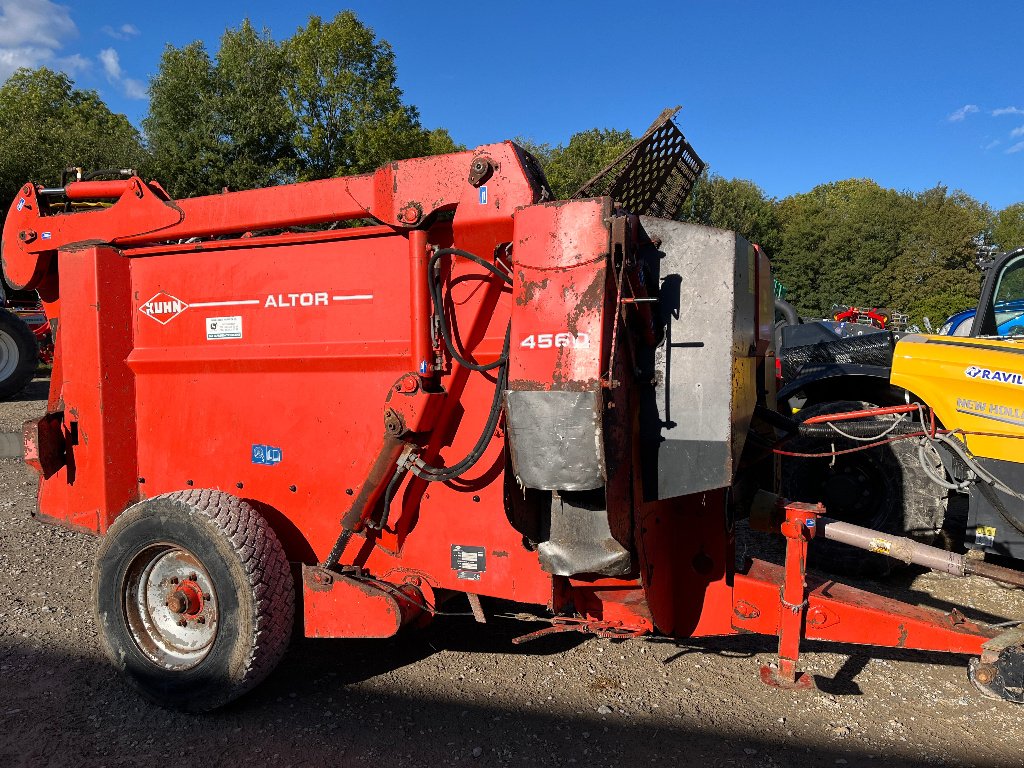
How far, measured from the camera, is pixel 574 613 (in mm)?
2998

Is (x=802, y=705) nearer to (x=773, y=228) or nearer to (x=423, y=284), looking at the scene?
(x=423, y=284)

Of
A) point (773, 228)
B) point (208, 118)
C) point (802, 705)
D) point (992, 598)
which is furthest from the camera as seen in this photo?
point (773, 228)

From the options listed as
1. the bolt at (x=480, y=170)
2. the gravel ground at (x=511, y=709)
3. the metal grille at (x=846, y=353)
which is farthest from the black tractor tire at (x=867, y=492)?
the bolt at (x=480, y=170)

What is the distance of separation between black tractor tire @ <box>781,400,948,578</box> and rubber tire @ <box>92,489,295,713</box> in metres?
3.20

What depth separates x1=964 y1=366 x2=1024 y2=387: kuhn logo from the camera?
3.52 meters

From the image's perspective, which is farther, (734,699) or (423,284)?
(734,699)

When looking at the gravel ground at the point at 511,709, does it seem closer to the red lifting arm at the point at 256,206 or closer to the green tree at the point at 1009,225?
the red lifting arm at the point at 256,206

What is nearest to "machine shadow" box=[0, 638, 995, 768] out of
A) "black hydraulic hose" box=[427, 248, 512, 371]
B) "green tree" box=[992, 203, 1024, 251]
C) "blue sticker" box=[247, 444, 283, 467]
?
"blue sticker" box=[247, 444, 283, 467]

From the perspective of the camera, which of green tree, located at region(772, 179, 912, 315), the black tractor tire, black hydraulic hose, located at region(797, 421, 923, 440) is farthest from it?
green tree, located at region(772, 179, 912, 315)

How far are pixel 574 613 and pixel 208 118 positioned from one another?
72.6 feet

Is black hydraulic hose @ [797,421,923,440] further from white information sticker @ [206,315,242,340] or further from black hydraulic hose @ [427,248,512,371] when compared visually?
white information sticker @ [206,315,242,340]

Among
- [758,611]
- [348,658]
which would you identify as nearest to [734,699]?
[758,611]

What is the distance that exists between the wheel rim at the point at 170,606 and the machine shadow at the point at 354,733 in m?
0.25

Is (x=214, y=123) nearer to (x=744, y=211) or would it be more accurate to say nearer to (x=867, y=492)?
(x=867, y=492)
